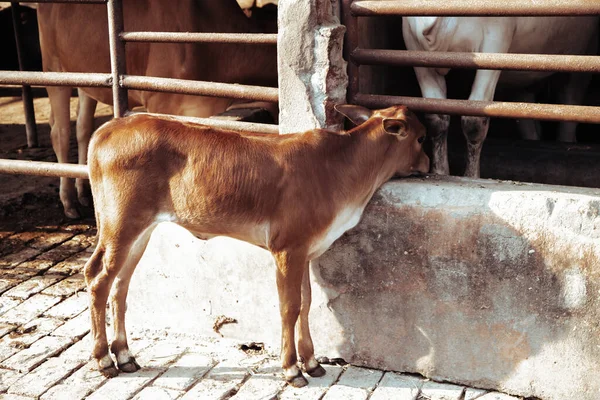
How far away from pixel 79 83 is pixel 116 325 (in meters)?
1.39

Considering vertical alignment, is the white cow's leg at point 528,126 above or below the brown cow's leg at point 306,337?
above

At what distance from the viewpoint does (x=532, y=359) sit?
12.9ft

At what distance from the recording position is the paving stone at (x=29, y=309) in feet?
16.3

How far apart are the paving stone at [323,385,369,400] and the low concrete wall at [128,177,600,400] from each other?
0.24 metres

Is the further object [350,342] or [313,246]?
[350,342]

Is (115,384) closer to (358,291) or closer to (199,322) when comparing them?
(199,322)

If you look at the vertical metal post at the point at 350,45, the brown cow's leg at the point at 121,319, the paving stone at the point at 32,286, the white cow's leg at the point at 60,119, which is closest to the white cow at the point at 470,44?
the vertical metal post at the point at 350,45

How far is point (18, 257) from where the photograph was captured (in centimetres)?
597

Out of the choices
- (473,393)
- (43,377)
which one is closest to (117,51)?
(43,377)

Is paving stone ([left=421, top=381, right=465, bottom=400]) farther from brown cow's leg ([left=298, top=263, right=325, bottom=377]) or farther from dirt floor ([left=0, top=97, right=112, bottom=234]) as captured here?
dirt floor ([left=0, top=97, right=112, bottom=234])

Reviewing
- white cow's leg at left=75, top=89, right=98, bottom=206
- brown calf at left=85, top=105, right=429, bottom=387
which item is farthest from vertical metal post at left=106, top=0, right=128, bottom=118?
white cow's leg at left=75, top=89, right=98, bottom=206

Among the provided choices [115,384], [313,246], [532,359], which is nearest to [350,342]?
[313,246]

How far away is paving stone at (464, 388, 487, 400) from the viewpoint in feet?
13.1

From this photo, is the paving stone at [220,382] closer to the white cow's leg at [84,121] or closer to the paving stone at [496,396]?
the paving stone at [496,396]
